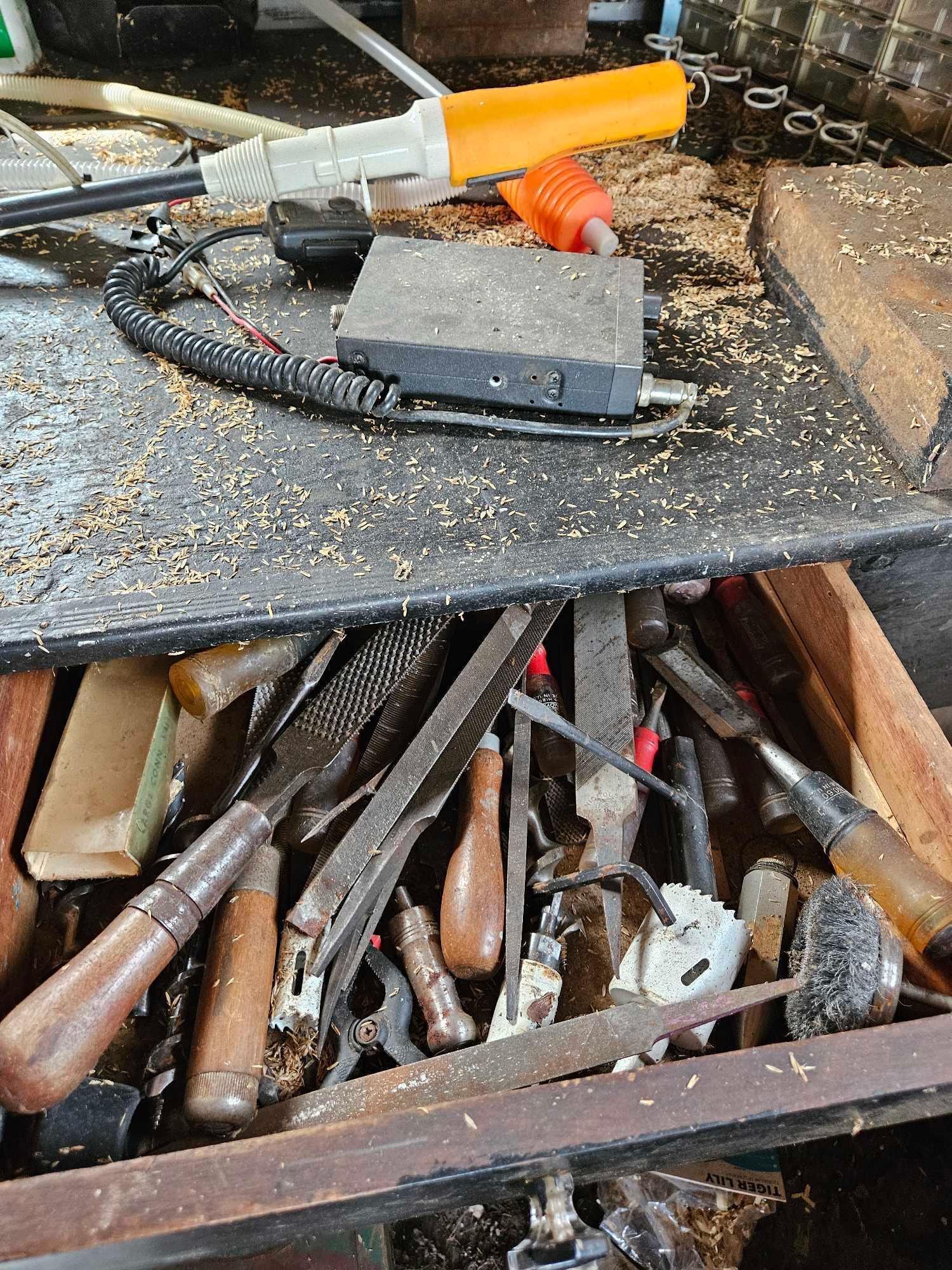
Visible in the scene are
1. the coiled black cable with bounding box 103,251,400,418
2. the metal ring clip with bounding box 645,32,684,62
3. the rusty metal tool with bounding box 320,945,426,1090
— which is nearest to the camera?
the rusty metal tool with bounding box 320,945,426,1090

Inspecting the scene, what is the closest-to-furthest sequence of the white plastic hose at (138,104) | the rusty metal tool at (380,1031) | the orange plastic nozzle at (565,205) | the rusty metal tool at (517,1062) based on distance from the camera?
1. the rusty metal tool at (517,1062)
2. the rusty metal tool at (380,1031)
3. the orange plastic nozzle at (565,205)
4. the white plastic hose at (138,104)

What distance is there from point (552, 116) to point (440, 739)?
2.60 ft

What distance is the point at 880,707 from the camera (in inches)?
33.4

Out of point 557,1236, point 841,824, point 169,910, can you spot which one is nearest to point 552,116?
point 841,824

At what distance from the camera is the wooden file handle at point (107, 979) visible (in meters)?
0.57

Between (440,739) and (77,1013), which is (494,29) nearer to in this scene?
(440,739)

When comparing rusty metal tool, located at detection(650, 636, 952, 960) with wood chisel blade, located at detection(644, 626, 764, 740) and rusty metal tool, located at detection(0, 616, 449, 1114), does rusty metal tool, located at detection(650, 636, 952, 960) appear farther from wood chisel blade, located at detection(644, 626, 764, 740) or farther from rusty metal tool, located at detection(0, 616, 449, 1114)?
rusty metal tool, located at detection(0, 616, 449, 1114)

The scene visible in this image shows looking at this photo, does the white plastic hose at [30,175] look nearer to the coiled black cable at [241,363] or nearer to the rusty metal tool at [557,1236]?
the coiled black cable at [241,363]

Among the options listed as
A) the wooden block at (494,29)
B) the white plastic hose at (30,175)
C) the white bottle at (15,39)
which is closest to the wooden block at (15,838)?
the white plastic hose at (30,175)

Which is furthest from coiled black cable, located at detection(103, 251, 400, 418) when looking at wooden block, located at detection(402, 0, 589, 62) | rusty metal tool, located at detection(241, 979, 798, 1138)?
wooden block, located at detection(402, 0, 589, 62)

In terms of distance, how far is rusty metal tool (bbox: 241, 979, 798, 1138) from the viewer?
612 mm

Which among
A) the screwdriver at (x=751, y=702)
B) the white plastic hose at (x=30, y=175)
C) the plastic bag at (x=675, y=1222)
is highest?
the white plastic hose at (x=30, y=175)

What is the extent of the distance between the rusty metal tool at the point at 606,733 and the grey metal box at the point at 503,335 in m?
0.24

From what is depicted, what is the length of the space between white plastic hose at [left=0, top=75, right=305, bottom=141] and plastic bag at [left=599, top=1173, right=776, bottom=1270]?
135 cm
